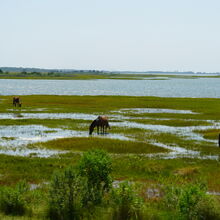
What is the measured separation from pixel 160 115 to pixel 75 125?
13.7 meters

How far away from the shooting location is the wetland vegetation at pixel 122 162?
43.8 feet

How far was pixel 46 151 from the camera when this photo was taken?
88.5 feet

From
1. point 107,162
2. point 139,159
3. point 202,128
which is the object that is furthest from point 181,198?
point 202,128

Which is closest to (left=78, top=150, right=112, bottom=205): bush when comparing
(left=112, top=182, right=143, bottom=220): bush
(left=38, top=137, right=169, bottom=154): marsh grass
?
(left=112, top=182, right=143, bottom=220): bush

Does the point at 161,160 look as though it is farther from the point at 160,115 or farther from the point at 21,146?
the point at 160,115

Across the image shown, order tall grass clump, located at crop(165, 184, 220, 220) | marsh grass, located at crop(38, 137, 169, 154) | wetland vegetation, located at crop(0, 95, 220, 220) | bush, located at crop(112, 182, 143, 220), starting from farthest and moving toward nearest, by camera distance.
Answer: marsh grass, located at crop(38, 137, 169, 154), wetland vegetation, located at crop(0, 95, 220, 220), bush, located at crop(112, 182, 143, 220), tall grass clump, located at crop(165, 184, 220, 220)

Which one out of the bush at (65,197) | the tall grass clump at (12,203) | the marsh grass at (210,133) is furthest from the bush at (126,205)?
the marsh grass at (210,133)

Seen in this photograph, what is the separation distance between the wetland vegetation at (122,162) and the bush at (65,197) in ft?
0.13

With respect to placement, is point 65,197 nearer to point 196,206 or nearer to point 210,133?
point 196,206

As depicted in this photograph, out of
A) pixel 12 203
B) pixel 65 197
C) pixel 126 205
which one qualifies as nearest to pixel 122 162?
pixel 126 205

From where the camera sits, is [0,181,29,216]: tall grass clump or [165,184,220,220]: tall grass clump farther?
[0,181,29,216]: tall grass clump

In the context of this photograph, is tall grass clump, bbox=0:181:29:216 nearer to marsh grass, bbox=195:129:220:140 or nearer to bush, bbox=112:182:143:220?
bush, bbox=112:182:143:220

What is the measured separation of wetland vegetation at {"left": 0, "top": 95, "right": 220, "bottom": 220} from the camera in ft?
43.8

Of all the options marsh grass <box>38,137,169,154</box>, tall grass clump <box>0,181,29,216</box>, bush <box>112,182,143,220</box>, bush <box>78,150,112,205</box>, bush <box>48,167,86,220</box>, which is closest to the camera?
bush <box>112,182,143,220</box>
